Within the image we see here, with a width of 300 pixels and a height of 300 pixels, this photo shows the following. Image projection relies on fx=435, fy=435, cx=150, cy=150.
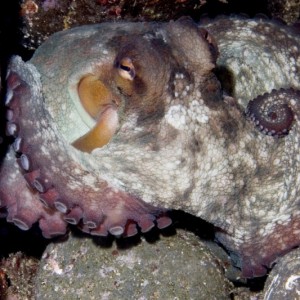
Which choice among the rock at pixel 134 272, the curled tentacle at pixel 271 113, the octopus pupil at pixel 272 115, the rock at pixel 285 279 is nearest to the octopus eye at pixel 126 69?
the curled tentacle at pixel 271 113

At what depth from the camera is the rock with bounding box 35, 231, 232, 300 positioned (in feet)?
12.2

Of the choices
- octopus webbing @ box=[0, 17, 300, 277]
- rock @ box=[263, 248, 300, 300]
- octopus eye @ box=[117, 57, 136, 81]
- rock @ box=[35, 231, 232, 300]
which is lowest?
rock @ box=[35, 231, 232, 300]

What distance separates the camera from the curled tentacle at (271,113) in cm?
318

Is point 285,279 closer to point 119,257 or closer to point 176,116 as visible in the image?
point 119,257

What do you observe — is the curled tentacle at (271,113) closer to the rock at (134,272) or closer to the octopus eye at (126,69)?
the octopus eye at (126,69)

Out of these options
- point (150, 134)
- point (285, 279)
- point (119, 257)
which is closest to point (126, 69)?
point (150, 134)

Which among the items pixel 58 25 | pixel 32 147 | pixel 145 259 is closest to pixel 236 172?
pixel 145 259

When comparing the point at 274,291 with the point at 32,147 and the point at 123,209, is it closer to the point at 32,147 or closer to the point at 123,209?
the point at 123,209

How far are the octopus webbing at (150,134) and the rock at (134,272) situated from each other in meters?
0.53

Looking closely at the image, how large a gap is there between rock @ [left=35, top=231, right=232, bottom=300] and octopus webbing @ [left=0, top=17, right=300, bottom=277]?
20.9 inches

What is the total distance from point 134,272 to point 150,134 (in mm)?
1470

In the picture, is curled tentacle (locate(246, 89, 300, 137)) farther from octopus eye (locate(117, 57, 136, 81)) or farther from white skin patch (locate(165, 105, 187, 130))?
octopus eye (locate(117, 57, 136, 81))

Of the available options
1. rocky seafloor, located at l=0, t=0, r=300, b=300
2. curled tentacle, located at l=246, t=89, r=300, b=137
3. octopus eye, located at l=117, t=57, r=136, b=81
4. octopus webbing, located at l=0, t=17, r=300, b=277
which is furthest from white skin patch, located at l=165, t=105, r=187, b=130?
rocky seafloor, located at l=0, t=0, r=300, b=300

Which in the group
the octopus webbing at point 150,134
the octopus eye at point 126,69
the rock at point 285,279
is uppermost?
the octopus eye at point 126,69
